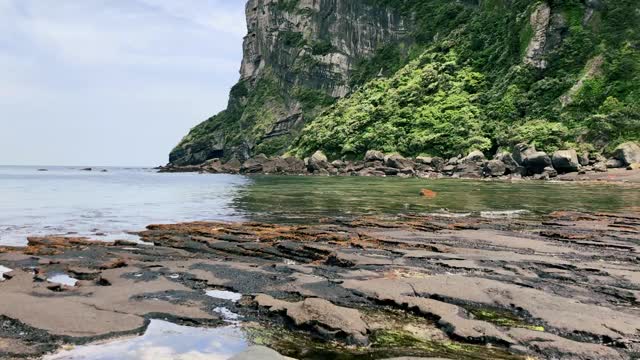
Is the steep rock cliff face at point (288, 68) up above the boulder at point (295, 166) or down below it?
above

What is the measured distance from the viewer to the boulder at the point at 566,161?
170 feet

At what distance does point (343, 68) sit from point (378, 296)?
118958mm

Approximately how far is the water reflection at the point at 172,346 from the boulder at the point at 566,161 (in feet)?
172

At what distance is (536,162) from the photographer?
53.8 m

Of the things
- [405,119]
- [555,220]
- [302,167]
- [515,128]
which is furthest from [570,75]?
[555,220]

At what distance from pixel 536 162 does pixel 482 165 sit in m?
6.65

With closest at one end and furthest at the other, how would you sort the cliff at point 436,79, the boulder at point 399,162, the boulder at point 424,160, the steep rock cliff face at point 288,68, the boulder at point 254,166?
the cliff at point 436,79
the boulder at point 399,162
the boulder at point 424,160
the boulder at point 254,166
the steep rock cliff face at point 288,68

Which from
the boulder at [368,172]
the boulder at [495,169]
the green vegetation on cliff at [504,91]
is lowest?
the boulder at [368,172]

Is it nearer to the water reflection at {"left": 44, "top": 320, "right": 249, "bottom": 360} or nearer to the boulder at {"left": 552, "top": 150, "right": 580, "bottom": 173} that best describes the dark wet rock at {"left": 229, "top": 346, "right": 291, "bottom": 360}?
the water reflection at {"left": 44, "top": 320, "right": 249, "bottom": 360}

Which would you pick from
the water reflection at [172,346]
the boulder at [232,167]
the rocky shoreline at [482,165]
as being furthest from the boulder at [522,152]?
the water reflection at [172,346]

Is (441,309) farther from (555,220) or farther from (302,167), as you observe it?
(302,167)

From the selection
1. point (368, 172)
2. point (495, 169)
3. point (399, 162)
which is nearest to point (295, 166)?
point (368, 172)

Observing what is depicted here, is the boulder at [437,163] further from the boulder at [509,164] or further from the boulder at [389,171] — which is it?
the boulder at [509,164]

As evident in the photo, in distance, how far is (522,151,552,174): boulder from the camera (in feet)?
175
